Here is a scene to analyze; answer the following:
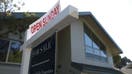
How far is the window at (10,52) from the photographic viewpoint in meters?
13.1

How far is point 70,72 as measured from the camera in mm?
14188

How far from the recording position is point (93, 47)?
58.7 ft

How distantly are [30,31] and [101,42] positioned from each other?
14.7 m

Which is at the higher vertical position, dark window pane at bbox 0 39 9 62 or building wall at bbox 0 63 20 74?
dark window pane at bbox 0 39 9 62

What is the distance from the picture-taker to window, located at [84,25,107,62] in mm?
17234

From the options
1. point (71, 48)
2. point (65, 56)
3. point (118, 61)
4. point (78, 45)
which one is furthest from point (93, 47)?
point (118, 61)

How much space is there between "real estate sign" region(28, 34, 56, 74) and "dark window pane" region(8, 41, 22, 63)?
837cm

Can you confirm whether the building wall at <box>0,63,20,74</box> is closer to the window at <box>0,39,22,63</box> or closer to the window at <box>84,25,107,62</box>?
the window at <box>0,39,22,63</box>

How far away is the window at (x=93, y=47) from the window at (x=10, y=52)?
18.9 feet

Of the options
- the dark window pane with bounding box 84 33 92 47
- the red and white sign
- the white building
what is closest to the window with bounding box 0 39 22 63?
the white building

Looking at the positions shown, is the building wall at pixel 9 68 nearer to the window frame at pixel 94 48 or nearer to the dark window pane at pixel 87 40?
the window frame at pixel 94 48

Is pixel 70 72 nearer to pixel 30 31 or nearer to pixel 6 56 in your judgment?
pixel 6 56

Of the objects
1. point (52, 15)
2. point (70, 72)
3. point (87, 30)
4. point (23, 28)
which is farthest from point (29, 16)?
point (52, 15)

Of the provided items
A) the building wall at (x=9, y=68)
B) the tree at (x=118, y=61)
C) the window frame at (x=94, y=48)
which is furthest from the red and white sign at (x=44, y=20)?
the tree at (x=118, y=61)
